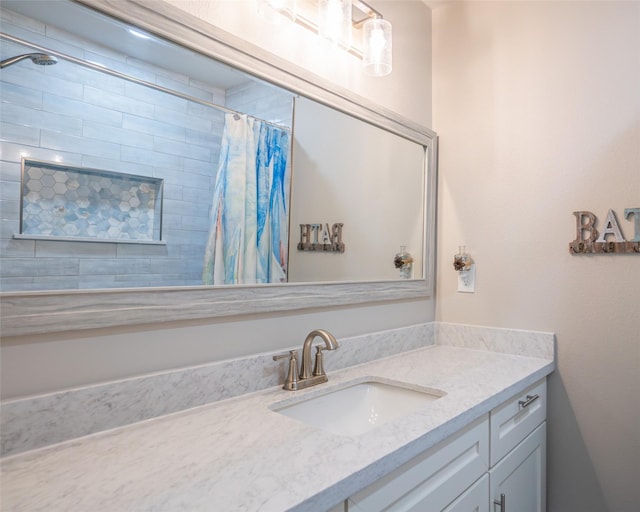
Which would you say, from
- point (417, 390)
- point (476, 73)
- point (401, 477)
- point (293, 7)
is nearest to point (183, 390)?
point (401, 477)

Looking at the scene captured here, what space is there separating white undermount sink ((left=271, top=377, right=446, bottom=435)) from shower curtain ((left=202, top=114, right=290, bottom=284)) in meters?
0.39

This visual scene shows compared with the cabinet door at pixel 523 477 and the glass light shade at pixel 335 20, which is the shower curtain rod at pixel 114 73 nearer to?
the glass light shade at pixel 335 20

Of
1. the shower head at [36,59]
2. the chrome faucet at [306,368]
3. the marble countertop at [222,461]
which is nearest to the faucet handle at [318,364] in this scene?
the chrome faucet at [306,368]

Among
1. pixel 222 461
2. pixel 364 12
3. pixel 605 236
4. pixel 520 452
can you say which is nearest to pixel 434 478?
pixel 222 461

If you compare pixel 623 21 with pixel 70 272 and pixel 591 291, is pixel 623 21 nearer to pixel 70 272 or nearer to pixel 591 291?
pixel 591 291

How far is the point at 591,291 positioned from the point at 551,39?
40.9 inches

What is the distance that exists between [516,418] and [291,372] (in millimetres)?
801

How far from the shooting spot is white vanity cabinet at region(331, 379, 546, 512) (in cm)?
89

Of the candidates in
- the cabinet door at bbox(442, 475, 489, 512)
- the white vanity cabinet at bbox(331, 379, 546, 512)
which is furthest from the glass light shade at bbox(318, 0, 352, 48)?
the cabinet door at bbox(442, 475, 489, 512)

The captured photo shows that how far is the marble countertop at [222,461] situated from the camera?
67 centimetres

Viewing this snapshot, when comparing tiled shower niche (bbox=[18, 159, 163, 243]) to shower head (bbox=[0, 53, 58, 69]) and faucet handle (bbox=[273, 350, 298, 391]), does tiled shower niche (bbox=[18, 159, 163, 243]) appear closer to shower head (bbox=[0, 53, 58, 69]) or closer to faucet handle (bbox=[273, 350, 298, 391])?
shower head (bbox=[0, 53, 58, 69])

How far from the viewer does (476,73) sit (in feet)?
6.34

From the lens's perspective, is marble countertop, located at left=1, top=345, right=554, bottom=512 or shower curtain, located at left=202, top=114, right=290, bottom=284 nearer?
marble countertop, located at left=1, top=345, right=554, bottom=512

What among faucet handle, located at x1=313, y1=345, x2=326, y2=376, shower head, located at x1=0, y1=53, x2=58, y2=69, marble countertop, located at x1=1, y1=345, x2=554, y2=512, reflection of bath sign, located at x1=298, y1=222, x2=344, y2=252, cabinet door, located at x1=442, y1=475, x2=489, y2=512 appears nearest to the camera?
marble countertop, located at x1=1, y1=345, x2=554, y2=512
